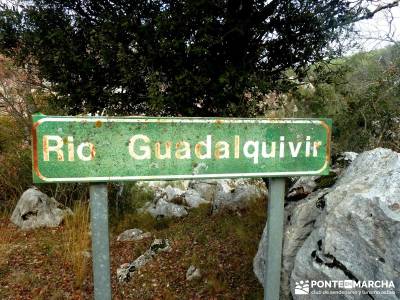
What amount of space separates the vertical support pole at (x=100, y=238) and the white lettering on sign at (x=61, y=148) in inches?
7.1

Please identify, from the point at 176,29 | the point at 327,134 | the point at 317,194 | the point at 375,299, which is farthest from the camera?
the point at 176,29

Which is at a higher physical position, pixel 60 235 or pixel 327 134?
pixel 327 134

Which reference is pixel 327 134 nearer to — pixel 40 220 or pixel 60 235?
pixel 60 235

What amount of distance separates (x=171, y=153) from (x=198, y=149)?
0.16 meters

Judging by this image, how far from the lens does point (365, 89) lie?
620 centimetres

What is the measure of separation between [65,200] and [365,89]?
624 cm

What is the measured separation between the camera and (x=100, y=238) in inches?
72.0

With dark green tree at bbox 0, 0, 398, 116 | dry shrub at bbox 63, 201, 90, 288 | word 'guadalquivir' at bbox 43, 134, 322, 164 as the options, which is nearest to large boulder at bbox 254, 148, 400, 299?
word 'guadalquivir' at bbox 43, 134, 322, 164

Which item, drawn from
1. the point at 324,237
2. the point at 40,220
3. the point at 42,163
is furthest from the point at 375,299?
the point at 40,220

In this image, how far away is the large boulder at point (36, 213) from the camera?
542 cm

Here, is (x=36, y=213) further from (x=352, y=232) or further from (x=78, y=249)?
(x=352, y=232)

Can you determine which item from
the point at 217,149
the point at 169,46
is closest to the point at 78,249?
the point at 169,46

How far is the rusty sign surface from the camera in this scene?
1707mm

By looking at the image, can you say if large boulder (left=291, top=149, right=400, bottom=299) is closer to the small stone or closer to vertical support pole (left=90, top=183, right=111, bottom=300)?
vertical support pole (left=90, top=183, right=111, bottom=300)
